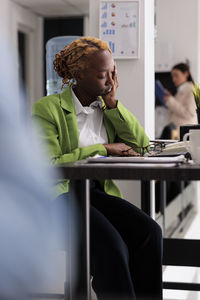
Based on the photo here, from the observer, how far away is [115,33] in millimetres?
2729

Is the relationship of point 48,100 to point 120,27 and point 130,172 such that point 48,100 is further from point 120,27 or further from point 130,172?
point 120,27

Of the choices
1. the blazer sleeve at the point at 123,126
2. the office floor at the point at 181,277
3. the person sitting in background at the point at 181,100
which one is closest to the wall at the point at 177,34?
the person sitting in background at the point at 181,100

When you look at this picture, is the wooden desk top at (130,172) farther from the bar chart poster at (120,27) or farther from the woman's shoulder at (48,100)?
the bar chart poster at (120,27)

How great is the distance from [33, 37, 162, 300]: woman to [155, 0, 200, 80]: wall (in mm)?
4256

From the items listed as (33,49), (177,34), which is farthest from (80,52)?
(33,49)

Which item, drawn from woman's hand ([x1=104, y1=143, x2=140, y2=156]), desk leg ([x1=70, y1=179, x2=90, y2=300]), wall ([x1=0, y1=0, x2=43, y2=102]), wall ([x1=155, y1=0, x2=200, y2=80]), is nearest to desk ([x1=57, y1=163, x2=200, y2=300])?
desk leg ([x1=70, y1=179, x2=90, y2=300])

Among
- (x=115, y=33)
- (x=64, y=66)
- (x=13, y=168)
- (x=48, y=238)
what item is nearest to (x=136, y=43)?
(x=115, y=33)

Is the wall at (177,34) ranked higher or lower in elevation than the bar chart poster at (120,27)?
higher

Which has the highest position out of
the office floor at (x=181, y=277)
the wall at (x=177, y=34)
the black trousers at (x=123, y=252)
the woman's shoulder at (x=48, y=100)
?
the wall at (x=177, y=34)

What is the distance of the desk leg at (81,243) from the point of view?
1.33 meters

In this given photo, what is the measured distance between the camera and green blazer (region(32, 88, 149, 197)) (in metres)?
1.65

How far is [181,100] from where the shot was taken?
5.66m

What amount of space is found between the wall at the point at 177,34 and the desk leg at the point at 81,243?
16.1 feet

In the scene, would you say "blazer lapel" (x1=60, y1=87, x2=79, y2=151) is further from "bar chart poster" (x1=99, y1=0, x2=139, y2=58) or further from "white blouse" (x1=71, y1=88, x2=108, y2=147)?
"bar chart poster" (x1=99, y1=0, x2=139, y2=58)
